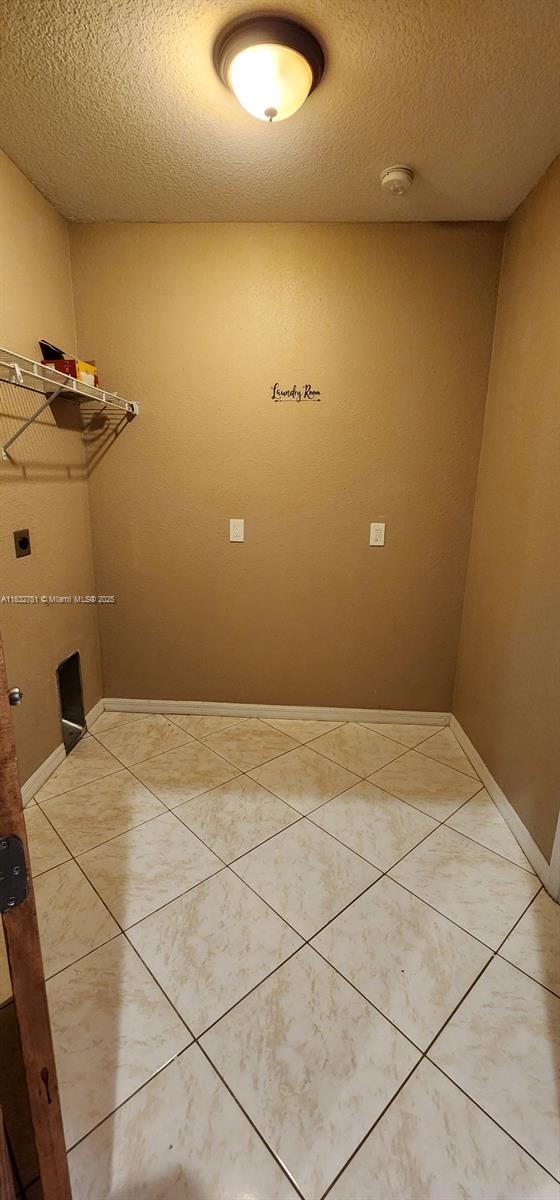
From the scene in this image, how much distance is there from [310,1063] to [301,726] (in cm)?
150

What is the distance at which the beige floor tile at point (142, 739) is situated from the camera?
7.15 feet

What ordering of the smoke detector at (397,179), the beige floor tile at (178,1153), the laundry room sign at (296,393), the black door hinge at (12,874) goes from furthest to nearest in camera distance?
the laundry room sign at (296,393) → the smoke detector at (397,179) → the beige floor tile at (178,1153) → the black door hinge at (12,874)

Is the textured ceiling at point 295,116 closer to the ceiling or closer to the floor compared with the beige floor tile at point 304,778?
closer to the ceiling

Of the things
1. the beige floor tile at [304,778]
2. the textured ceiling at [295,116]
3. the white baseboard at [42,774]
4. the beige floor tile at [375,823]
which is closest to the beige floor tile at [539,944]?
the beige floor tile at [375,823]

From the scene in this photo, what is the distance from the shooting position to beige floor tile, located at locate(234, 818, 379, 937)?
138 cm

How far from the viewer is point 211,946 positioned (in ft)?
4.14

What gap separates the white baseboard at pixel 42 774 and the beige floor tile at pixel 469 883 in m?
1.43

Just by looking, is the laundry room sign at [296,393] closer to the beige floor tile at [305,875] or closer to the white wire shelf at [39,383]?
the white wire shelf at [39,383]

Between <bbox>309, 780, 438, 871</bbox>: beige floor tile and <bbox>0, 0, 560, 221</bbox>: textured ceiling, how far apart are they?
238 centimetres

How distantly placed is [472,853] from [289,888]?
68 centimetres

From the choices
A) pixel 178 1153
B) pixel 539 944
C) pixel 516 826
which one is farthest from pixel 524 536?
pixel 178 1153

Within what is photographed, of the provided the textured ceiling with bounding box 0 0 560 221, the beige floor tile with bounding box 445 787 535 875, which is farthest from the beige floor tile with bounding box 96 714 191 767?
the textured ceiling with bounding box 0 0 560 221

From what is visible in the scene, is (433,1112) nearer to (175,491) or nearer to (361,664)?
(361,664)

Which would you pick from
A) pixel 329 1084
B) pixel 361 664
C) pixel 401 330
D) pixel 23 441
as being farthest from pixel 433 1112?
pixel 401 330
